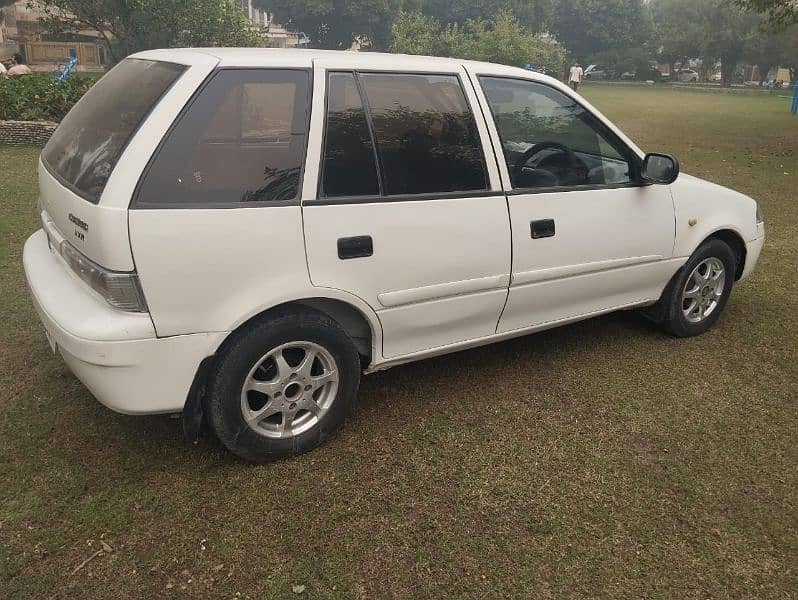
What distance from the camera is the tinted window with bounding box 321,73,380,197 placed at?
9.18ft

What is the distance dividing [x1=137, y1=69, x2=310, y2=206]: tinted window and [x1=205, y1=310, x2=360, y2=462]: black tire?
532mm

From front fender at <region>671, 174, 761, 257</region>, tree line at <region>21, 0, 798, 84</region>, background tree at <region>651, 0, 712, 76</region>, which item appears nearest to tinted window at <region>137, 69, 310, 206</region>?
front fender at <region>671, 174, 761, 257</region>

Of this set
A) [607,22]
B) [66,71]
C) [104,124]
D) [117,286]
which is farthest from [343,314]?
[607,22]

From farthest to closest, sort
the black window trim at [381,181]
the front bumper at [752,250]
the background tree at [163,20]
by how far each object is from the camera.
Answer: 1. the background tree at [163,20]
2. the front bumper at [752,250]
3. the black window trim at [381,181]

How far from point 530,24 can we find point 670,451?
70.1 meters

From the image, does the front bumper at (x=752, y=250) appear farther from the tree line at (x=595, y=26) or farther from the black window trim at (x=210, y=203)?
the tree line at (x=595, y=26)

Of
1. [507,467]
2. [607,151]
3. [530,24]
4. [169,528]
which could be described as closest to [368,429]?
[507,467]

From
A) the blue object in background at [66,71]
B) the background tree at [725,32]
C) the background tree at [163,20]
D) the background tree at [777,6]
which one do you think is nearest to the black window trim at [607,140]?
the background tree at [777,6]

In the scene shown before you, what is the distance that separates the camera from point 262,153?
8.76 feet

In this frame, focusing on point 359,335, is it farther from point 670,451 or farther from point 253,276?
point 670,451

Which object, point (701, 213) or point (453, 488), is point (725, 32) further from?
point (453, 488)

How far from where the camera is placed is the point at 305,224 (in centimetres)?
270

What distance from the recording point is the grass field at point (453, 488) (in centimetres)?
238

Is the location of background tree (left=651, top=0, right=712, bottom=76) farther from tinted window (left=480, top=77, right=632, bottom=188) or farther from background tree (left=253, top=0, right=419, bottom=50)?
tinted window (left=480, top=77, right=632, bottom=188)
